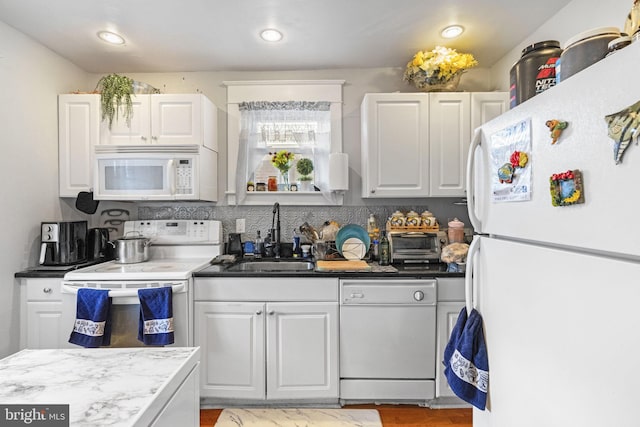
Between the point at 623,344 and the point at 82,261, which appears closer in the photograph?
the point at 623,344

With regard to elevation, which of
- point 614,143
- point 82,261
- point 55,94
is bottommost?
point 82,261

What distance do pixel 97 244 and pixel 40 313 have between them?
1.85 ft

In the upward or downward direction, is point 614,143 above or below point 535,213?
above

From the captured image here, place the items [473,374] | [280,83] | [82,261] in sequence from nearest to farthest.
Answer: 1. [473,374]
2. [82,261]
3. [280,83]

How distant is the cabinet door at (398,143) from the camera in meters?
2.47

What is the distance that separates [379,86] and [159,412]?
2.72 metres

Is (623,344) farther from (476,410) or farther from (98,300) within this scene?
(98,300)

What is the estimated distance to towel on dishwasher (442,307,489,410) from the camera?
1292 millimetres

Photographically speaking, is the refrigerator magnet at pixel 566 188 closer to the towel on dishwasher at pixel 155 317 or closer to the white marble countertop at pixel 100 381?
the white marble countertop at pixel 100 381

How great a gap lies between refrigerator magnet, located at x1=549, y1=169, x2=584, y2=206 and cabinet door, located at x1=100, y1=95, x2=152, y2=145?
2.56 metres

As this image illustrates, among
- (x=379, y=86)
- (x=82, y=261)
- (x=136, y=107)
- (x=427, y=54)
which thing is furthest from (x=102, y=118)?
(x=427, y=54)

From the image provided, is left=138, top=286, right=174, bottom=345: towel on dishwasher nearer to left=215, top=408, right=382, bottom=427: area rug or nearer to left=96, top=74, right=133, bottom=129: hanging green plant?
left=215, top=408, right=382, bottom=427: area rug

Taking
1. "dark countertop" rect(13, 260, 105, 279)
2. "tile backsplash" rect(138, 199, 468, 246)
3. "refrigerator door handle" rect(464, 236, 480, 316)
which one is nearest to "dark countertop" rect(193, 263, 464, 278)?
"refrigerator door handle" rect(464, 236, 480, 316)

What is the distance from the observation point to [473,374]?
1.33 meters
